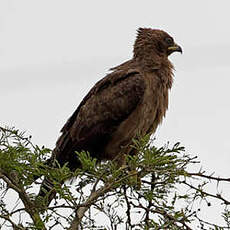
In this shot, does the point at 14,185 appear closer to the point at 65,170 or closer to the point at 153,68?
the point at 65,170

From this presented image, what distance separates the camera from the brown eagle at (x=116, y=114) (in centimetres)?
673

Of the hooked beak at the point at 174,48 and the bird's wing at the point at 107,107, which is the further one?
the hooked beak at the point at 174,48

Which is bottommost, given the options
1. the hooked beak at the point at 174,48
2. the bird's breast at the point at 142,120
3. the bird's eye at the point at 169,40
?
the bird's breast at the point at 142,120

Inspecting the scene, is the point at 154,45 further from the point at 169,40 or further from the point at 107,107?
the point at 107,107

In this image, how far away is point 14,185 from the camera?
4172mm

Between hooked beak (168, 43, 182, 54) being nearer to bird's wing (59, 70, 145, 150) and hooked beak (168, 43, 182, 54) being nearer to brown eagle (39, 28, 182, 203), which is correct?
brown eagle (39, 28, 182, 203)

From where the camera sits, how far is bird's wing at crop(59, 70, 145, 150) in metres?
6.77

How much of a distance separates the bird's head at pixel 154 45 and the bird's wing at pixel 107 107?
67 centimetres

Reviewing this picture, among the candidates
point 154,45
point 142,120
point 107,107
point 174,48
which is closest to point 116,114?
point 107,107

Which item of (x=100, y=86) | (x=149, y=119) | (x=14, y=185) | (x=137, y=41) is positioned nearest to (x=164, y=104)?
(x=149, y=119)

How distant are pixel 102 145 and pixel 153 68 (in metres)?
1.22

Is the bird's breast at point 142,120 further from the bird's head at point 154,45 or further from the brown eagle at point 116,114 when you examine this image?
the bird's head at point 154,45

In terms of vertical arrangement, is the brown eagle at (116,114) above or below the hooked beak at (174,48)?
below

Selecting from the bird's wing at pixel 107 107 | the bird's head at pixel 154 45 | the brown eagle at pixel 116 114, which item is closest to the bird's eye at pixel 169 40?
the bird's head at pixel 154 45
